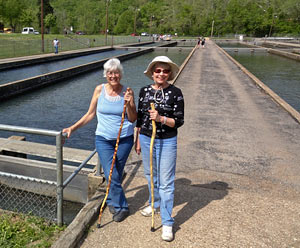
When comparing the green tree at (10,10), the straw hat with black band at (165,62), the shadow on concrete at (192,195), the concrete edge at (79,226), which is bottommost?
the shadow on concrete at (192,195)

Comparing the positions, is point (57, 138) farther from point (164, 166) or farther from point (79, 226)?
point (164, 166)

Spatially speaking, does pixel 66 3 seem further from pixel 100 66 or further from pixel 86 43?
pixel 100 66

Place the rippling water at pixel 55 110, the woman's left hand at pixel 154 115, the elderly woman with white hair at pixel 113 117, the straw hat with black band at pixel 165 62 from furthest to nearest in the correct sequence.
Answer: the rippling water at pixel 55 110, the elderly woman with white hair at pixel 113 117, the straw hat with black band at pixel 165 62, the woman's left hand at pixel 154 115

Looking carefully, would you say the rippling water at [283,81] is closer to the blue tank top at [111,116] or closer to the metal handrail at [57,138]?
the blue tank top at [111,116]

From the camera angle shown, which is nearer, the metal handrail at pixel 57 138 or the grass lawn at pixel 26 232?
the metal handrail at pixel 57 138

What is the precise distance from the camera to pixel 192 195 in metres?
4.30

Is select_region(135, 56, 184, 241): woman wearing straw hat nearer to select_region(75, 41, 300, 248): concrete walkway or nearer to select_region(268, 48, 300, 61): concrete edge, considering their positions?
select_region(75, 41, 300, 248): concrete walkway

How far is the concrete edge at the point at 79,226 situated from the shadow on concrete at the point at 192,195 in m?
1.02

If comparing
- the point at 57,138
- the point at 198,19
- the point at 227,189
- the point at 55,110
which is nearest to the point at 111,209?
the point at 57,138

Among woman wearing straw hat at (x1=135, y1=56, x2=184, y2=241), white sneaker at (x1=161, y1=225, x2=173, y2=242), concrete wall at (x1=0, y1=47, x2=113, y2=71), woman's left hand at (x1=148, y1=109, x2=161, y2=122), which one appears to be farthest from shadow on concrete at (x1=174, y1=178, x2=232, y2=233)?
concrete wall at (x1=0, y1=47, x2=113, y2=71)

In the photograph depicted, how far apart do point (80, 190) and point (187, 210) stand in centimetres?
264

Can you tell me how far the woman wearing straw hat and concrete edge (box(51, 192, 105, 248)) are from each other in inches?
35.7

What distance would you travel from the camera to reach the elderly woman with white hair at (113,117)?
127 inches

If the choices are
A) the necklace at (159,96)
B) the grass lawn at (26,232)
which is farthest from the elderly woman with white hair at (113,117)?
the grass lawn at (26,232)
